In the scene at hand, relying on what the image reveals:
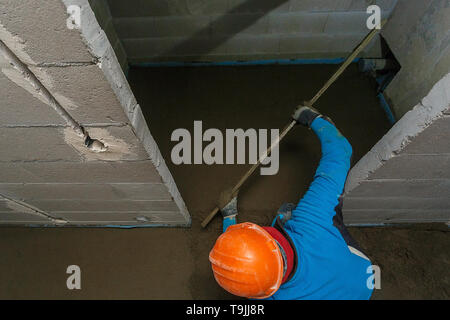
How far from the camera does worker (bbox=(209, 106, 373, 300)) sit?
1429mm

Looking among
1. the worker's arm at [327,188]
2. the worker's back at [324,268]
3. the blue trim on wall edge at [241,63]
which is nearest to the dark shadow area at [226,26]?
the blue trim on wall edge at [241,63]

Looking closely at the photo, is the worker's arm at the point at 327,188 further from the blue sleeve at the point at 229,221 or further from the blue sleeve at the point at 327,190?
the blue sleeve at the point at 229,221

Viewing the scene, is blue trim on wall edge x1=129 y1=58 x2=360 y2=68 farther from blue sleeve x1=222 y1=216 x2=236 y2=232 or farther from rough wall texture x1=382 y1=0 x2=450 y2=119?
blue sleeve x1=222 y1=216 x2=236 y2=232

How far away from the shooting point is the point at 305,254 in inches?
61.2

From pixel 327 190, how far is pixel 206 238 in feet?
4.33

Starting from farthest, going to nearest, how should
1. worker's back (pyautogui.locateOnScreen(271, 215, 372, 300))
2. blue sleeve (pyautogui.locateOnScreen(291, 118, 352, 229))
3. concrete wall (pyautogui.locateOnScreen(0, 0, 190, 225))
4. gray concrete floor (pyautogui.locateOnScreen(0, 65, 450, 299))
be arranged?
1. gray concrete floor (pyautogui.locateOnScreen(0, 65, 450, 299))
2. blue sleeve (pyautogui.locateOnScreen(291, 118, 352, 229))
3. worker's back (pyautogui.locateOnScreen(271, 215, 372, 300))
4. concrete wall (pyautogui.locateOnScreen(0, 0, 190, 225))

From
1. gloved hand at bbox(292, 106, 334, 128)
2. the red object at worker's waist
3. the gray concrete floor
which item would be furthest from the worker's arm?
the gray concrete floor

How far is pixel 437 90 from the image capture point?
1.28m

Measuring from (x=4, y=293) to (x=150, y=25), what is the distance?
114 inches

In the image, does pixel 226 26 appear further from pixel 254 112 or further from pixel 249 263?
pixel 249 263

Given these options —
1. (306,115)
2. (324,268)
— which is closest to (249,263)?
(324,268)

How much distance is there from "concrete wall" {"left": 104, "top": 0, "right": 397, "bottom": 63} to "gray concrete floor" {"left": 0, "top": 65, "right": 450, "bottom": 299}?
489 millimetres

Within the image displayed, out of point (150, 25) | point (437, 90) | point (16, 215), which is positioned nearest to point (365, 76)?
point (437, 90)

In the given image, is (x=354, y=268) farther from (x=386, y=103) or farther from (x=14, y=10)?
(x=386, y=103)
